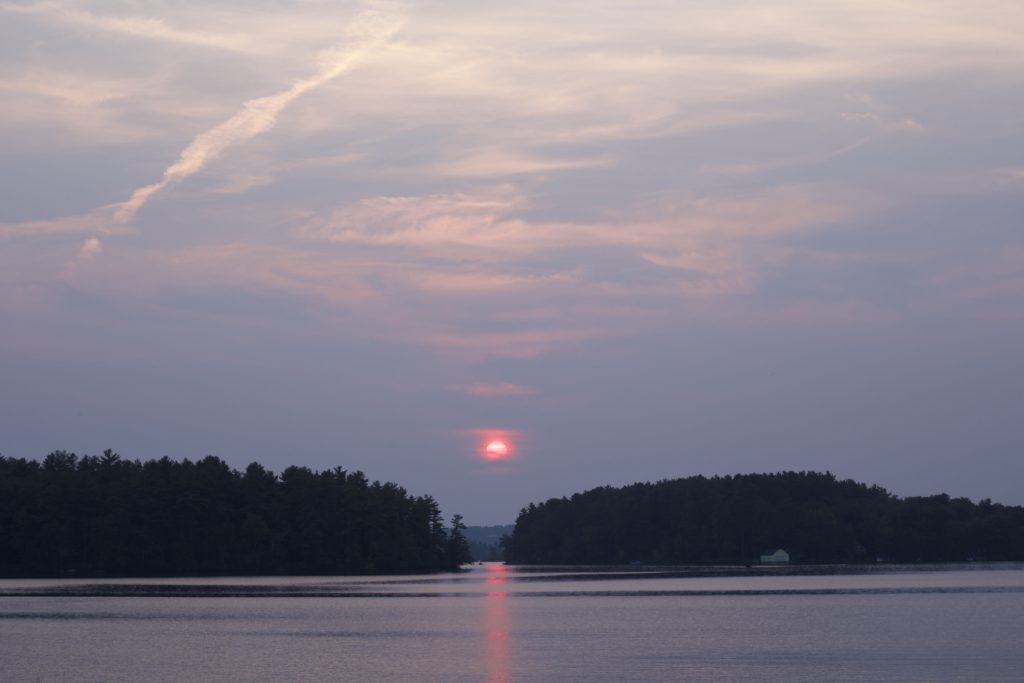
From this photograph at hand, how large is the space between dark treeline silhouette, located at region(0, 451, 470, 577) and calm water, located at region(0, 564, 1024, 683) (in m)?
50.0

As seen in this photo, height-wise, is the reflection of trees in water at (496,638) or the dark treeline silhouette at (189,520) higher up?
the dark treeline silhouette at (189,520)

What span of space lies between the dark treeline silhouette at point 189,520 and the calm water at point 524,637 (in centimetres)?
5004

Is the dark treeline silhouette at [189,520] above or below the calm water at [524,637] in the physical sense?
above

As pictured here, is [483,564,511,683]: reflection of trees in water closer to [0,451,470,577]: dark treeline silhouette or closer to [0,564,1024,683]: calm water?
[0,564,1024,683]: calm water

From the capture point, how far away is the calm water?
47094 millimetres

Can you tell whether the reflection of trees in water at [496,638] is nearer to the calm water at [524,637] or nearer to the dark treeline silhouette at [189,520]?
the calm water at [524,637]

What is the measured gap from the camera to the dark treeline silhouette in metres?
158

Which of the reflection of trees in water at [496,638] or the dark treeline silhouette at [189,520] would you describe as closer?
the reflection of trees in water at [496,638]

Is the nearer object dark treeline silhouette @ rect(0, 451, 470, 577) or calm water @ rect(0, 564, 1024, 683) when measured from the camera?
calm water @ rect(0, 564, 1024, 683)

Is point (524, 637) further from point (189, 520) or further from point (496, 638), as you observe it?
point (189, 520)

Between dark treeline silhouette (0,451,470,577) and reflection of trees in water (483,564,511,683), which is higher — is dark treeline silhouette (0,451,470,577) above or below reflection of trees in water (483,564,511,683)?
above

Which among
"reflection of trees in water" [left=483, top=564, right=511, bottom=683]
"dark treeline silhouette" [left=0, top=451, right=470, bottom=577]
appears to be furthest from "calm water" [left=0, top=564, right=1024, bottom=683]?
"dark treeline silhouette" [left=0, top=451, right=470, bottom=577]

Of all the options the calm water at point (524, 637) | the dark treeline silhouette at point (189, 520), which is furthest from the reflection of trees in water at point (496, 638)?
the dark treeline silhouette at point (189, 520)

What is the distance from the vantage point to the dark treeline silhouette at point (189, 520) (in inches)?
6201
